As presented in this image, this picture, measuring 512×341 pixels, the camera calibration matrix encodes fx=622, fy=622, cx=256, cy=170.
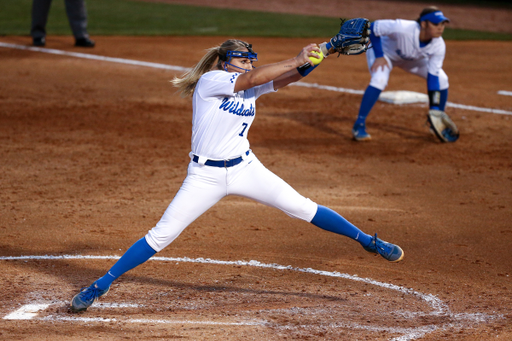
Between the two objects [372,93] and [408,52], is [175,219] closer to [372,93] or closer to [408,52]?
[372,93]

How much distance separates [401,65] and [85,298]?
19.3ft

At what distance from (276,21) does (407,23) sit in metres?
9.76

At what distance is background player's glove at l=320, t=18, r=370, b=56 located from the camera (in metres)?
3.99


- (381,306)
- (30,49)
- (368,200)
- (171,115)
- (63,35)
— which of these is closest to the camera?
(381,306)

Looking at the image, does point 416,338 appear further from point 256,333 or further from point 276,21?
point 276,21

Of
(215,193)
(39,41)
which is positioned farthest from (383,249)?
(39,41)

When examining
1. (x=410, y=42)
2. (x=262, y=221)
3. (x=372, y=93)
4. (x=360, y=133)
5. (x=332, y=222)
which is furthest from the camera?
(x=360, y=133)

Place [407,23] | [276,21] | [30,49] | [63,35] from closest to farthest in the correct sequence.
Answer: [407,23]
[30,49]
[63,35]
[276,21]

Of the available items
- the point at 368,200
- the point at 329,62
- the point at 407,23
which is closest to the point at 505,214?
the point at 368,200

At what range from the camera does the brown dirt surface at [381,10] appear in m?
18.0

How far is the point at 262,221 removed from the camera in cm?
573

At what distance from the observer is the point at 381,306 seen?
162 inches

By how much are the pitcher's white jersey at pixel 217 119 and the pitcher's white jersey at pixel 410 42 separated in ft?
14.9

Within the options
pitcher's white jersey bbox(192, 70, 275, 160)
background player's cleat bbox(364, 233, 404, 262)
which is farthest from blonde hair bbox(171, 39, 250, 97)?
background player's cleat bbox(364, 233, 404, 262)
